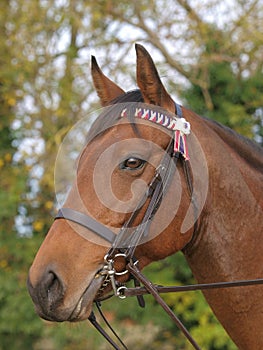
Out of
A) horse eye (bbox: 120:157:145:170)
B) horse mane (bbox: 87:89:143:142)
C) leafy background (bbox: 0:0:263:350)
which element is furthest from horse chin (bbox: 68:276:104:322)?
leafy background (bbox: 0:0:263:350)

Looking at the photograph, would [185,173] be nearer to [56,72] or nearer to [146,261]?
[146,261]

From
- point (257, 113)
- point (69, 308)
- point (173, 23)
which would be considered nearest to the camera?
point (69, 308)

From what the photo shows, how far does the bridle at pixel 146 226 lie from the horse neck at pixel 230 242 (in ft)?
0.39

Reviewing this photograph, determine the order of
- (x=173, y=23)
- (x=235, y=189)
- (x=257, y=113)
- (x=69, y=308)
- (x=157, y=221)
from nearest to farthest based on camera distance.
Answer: (x=69, y=308) → (x=157, y=221) → (x=235, y=189) → (x=257, y=113) → (x=173, y=23)

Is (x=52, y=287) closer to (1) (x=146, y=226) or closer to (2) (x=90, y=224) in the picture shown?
(2) (x=90, y=224)

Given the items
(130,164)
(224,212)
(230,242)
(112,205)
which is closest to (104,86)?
(130,164)

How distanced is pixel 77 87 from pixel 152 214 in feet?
16.0

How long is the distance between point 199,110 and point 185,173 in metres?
4.38

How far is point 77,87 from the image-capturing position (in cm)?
704

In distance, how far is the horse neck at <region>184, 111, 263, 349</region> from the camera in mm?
2449

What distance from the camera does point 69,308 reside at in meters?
2.20

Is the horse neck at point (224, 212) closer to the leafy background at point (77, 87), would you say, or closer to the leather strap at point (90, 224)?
the leather strap at point (90, 224)

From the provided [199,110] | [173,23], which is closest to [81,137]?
[199,110]

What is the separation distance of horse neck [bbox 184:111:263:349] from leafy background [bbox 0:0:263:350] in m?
3.91
